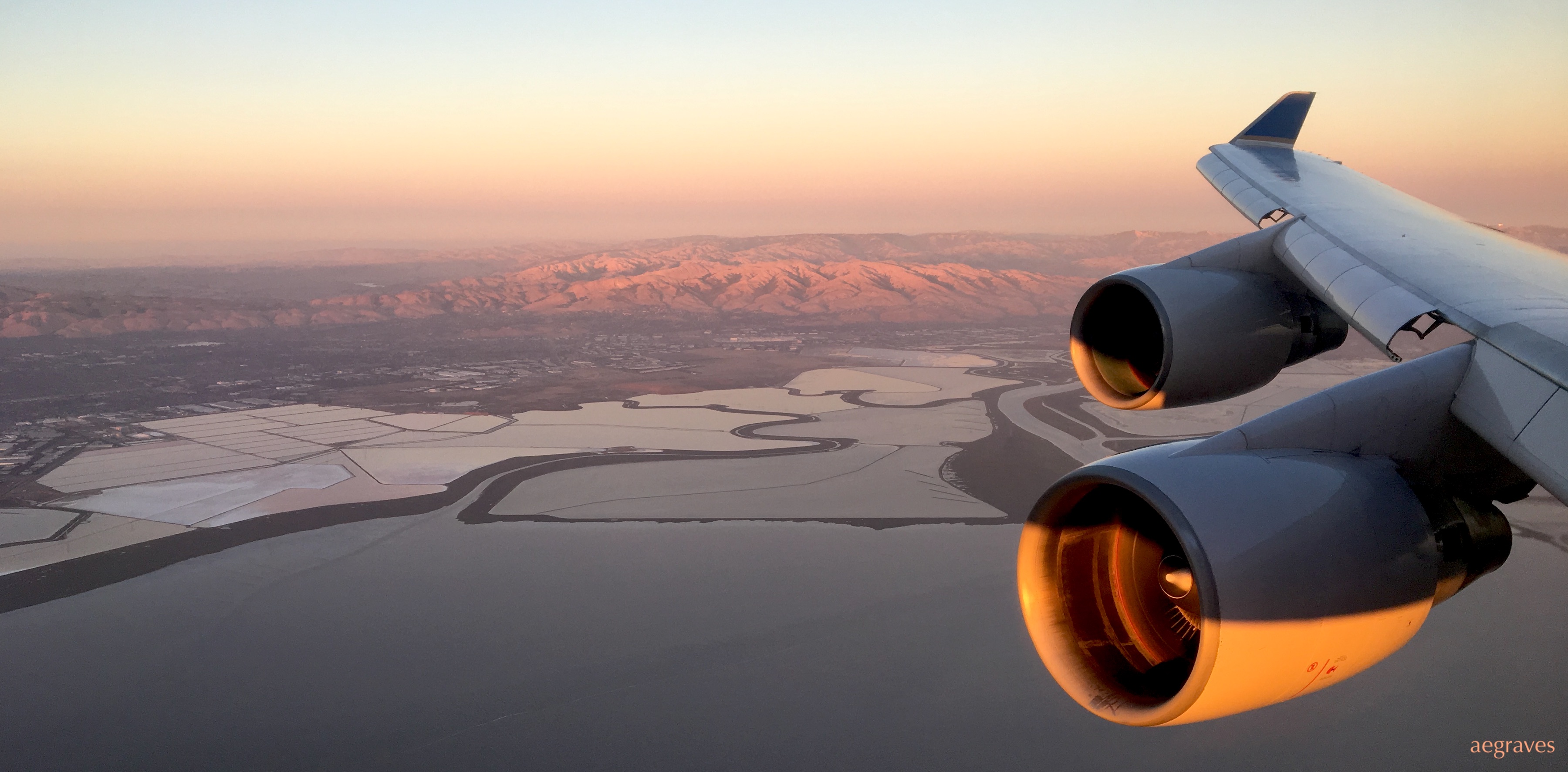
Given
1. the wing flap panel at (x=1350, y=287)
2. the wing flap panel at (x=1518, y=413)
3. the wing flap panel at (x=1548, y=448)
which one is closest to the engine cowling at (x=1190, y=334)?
the wing flap panel at (x=1350, y=287)

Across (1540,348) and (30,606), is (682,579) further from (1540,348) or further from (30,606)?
(1540,348)

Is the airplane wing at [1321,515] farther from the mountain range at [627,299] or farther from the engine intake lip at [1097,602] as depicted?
the mountain range at [627,299]

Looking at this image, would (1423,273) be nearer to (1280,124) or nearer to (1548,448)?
(1548,448)

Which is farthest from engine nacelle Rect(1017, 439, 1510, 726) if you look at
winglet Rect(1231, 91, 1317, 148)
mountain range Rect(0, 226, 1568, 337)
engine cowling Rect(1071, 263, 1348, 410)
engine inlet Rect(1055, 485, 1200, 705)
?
mountain range Rect(0, 226, 1568, 337)

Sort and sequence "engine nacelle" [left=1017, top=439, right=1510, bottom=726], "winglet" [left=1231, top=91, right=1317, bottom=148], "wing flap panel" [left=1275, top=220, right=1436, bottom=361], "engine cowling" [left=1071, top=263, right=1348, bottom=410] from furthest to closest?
"winglet" [left=1231, top=91, right=1317, bottom=148] < "engine cowling" [left=1071, top=263, right=1348, bottom=410] < "wing flap panel" [left=1275, top=220, right=1436, bottom=361] < "engine nacelle" [left=1017, top=439, right=1510, bottom=726]

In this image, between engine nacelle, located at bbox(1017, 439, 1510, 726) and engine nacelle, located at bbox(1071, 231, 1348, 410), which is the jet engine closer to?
engine nacelle, located at bbox(1017, 439, 1510, 726)
